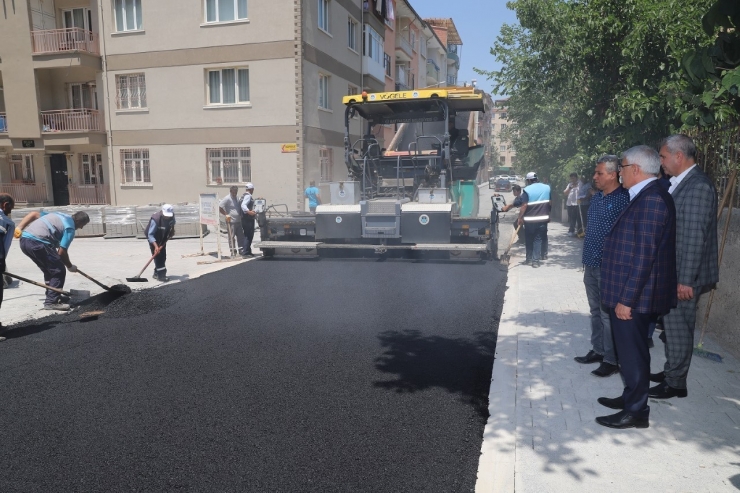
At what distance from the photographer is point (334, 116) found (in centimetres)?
2061

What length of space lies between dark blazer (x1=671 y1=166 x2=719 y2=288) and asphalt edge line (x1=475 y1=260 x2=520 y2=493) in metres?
1.51

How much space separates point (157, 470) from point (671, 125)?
6.59 meters

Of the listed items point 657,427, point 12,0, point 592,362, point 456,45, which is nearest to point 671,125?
point 592,362

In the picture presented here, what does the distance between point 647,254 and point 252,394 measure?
2996 millimetres

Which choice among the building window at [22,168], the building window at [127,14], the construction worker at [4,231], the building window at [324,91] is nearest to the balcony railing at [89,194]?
the building window at [22,168]

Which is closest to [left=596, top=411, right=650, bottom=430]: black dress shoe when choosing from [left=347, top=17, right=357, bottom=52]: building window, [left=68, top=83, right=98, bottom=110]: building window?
[left=347, top=17, right=357, bottom=52]: building window

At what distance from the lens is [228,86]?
18.6 m

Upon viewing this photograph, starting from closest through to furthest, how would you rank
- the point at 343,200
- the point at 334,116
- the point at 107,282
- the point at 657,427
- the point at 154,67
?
the point at 657,427 < the point at 107,282 < the point at 343,200 < the point at 154,67 < the point at 334,116

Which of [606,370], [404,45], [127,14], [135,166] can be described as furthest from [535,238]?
[404,45]

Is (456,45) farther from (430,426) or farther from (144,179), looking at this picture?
(430,426)

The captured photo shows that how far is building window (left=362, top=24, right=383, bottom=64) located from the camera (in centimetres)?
2341

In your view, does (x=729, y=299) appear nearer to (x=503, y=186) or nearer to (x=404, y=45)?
(x=404, y=45)

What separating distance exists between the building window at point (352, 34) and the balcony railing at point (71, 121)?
978 cm

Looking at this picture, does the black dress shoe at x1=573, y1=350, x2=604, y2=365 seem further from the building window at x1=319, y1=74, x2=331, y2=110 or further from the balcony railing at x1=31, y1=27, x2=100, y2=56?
the balcony railing at x1=31, y1=27, x2=100, y2=56
